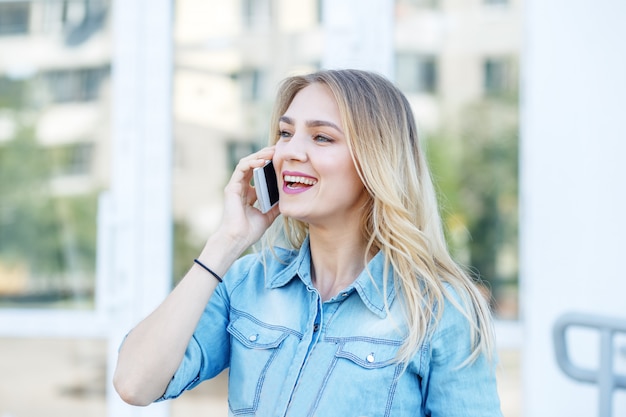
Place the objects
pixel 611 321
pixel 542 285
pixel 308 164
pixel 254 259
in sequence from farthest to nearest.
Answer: pixel 542 285
pixel 611 321
pixel 254 259
pixel 308 164

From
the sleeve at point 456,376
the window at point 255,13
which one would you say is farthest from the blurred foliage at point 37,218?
the sleeve at point 456,376

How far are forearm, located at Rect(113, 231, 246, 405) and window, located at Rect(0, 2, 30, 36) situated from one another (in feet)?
7.33

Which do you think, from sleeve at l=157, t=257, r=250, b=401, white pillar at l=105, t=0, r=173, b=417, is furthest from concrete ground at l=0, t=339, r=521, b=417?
sleeve at l=157, t=257, r=250, b=401

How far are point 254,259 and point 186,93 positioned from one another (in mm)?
1462

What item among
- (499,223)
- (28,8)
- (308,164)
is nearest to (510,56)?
(499,223)

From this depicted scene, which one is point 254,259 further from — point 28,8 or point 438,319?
point 28,8

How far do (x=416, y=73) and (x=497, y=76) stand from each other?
0.32m

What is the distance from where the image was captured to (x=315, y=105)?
1.50 m

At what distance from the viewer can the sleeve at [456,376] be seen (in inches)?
52.1

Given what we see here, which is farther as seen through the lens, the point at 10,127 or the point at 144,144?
the point at 10,127

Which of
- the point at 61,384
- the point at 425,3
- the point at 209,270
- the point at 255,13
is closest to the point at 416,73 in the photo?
the point at 425,3

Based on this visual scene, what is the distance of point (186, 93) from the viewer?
2938 mm

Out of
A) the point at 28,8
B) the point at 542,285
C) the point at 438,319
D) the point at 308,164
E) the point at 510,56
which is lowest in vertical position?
the point at 542,285

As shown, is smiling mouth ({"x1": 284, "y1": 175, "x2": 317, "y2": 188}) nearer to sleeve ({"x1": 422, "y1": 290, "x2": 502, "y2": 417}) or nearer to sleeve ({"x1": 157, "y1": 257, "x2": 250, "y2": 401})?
sleeve ({"x1": 157, "y1": 257, "x2": 250, "y2": 401})
